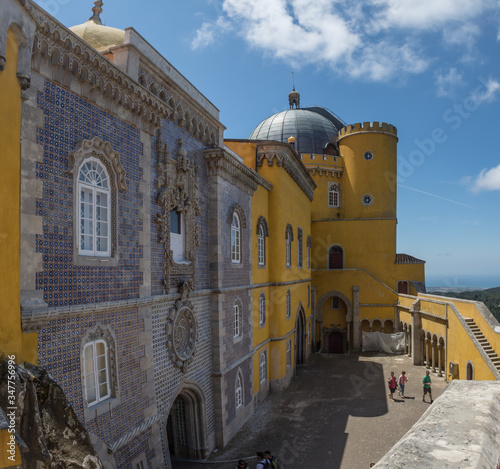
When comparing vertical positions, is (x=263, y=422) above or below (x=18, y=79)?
below

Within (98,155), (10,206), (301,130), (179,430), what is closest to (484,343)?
(179,430)

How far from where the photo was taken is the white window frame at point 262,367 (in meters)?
16.8

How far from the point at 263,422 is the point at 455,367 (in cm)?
919

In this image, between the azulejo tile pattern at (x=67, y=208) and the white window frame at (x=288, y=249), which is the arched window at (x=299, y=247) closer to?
the white window frame at (x=288, y=249)

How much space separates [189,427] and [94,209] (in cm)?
728

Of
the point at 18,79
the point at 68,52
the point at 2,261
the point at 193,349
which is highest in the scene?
the point at 68,52

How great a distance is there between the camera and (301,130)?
33.8 metres

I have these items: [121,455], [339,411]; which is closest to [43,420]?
[121,455]

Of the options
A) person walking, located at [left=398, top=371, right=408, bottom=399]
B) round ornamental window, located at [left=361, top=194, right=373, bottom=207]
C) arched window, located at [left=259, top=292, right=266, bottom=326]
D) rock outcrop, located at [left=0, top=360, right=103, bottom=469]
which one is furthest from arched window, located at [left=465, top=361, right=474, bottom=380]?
rock outcrop, located at [left=0, top=360, right=103, bottom=469]

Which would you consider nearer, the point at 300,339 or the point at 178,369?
the point at 178,369

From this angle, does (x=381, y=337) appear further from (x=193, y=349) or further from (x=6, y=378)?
(x=6, y=378)

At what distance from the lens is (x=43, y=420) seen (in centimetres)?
500

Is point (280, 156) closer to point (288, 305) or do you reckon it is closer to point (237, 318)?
point (288, 305)

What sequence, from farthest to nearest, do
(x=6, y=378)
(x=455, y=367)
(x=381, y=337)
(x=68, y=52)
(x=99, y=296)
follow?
1. (x=381, y=337)
2. (x=455, y=367)
3. (x=99, y=296)
4. (x=68, y=52)
5. (x=6, y=378)
